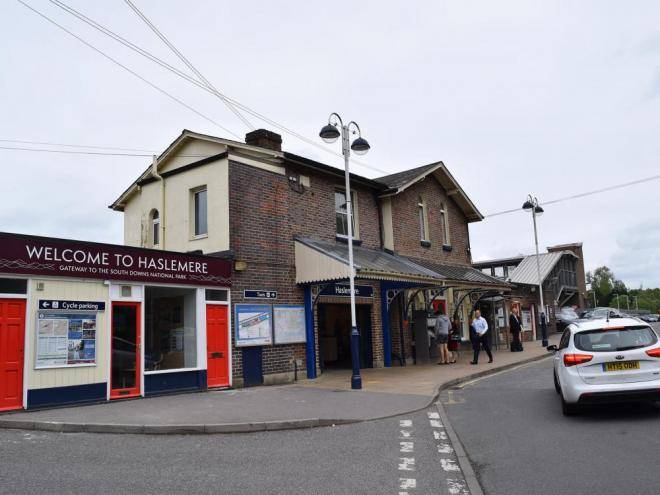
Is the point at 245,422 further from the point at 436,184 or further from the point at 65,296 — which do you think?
the point at 436,184

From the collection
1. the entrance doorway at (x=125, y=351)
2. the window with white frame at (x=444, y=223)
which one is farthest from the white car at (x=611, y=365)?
the window with white frame at (x=444, y=223)

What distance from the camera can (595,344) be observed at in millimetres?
8859

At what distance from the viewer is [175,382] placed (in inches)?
516

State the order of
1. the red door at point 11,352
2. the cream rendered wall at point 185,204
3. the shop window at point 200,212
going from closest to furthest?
the red door at point 11,352
the cream rendered wall at point 185,204
the shop window at point 200,212

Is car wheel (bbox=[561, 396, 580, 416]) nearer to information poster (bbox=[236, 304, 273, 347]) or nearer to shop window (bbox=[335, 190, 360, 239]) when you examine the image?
information poster (bbox=[236, 304, 273, 347])

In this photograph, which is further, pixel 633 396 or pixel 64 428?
pixel 64 428

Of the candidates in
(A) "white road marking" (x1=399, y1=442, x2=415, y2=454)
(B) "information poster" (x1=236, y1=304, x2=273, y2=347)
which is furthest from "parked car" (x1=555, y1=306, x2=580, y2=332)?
(A) "white road marking" (x1=399, y1=442, x2=415, y2=454)

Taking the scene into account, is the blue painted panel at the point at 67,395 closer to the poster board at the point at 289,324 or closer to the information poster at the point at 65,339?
the information poster at the point at 65,339

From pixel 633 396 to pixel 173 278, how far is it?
31.1 feet

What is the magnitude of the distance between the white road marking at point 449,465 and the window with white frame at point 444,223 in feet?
57.9

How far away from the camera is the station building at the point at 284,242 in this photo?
48.3 ft

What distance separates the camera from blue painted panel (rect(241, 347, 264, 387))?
14.3 meters

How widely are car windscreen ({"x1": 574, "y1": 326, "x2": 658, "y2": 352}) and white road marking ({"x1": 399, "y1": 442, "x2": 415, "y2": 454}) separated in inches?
124

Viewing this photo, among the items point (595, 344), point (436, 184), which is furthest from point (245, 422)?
point (436, 184)
